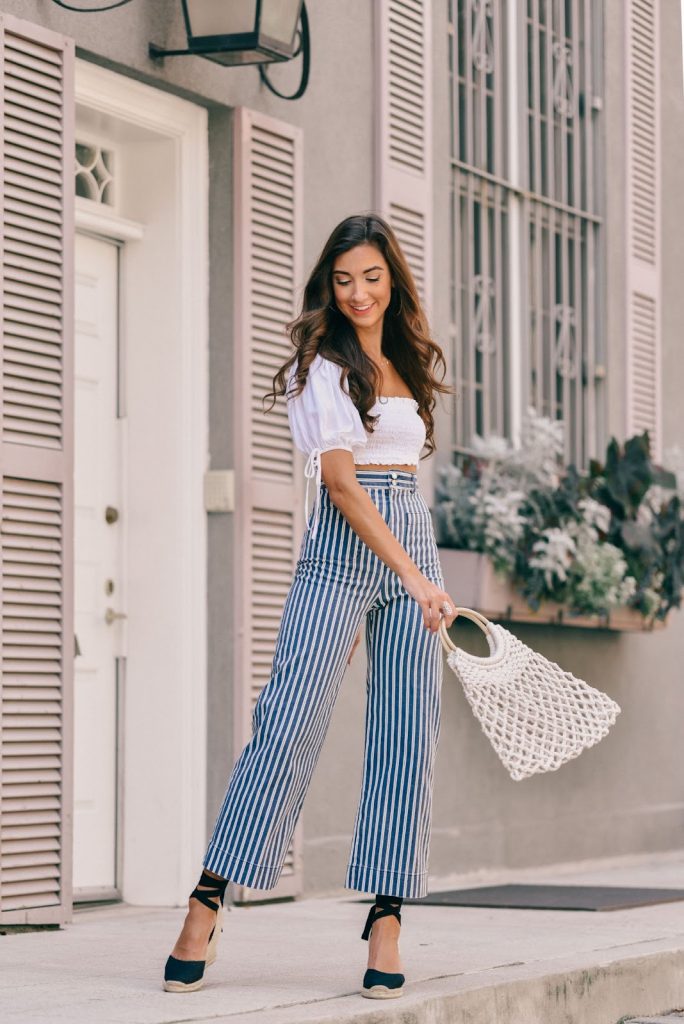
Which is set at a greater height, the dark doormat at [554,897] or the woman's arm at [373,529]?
the woman's arm at [373,529]

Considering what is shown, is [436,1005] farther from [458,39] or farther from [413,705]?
[458,39]

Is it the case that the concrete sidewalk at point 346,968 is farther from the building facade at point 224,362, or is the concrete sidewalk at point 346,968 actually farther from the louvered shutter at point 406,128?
the louvered shutter at point 406,128

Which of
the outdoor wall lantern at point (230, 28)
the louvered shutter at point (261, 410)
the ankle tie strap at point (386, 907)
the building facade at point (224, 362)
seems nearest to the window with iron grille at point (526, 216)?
the building facade at point (224, 362)

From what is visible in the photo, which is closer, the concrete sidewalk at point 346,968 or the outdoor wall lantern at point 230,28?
the concrete sidewalk at point 346,968

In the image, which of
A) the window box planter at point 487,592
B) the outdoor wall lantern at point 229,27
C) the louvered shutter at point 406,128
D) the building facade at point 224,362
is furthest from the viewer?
the window box planter at point 487,592

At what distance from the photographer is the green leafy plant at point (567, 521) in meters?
7.66

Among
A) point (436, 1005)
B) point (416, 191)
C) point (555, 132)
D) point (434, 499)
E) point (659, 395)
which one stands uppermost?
point (555, 132)

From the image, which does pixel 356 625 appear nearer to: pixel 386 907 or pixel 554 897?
pixel 386 907

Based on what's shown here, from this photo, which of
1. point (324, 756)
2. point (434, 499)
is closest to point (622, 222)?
point (434, 499)

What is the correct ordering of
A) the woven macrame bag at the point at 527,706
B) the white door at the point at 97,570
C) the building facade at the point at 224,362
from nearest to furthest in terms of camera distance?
the woven macrame bag at the point at 527,706, the building facade at the point at 224,362, the white door at the point at 97,570

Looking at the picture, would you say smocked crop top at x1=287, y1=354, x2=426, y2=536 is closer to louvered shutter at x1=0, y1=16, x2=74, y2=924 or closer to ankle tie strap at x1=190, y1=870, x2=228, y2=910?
ankle tie strap at x1=190, y1=870, x2=228, y2=910

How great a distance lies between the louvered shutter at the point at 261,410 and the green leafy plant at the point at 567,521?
1076 mm

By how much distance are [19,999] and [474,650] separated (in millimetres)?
4108

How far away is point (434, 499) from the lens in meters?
7.71
